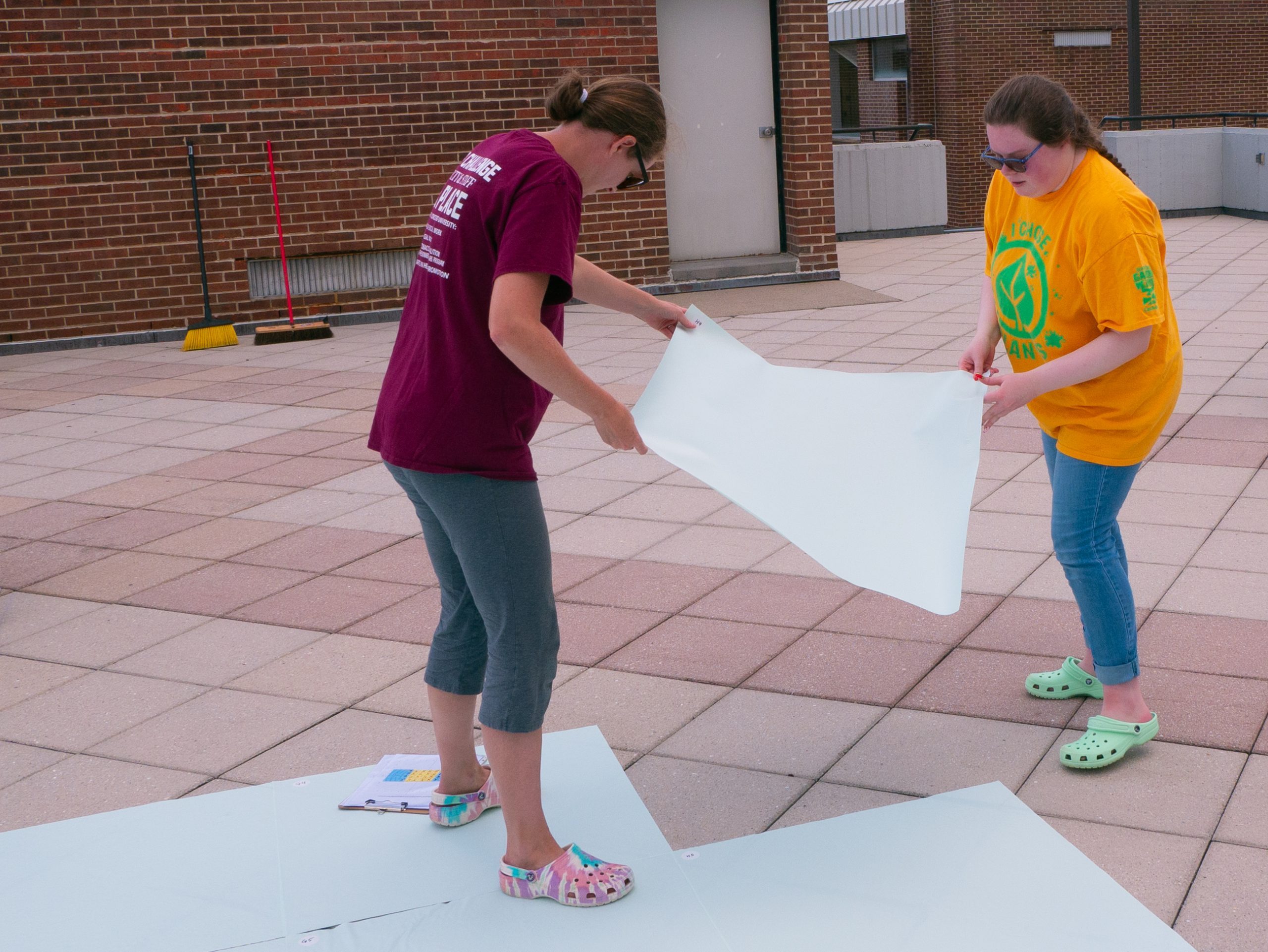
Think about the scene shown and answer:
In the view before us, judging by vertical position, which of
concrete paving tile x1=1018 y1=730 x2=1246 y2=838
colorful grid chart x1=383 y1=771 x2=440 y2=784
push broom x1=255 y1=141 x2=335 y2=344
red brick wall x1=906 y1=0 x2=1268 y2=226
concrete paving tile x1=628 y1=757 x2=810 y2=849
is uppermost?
red brick wall x1=906 y1=0 x2=1268 y2=226

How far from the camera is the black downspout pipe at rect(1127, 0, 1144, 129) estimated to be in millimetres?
19047

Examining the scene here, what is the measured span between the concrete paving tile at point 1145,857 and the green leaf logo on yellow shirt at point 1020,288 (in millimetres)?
1207

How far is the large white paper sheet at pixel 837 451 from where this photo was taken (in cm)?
279

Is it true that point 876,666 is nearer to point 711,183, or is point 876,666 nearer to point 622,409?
point 622,409

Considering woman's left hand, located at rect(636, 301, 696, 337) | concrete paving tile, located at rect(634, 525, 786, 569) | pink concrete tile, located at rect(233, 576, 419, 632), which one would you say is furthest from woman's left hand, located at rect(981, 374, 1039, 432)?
pink concrete tile, located at rect(233, 576, 419, 632)

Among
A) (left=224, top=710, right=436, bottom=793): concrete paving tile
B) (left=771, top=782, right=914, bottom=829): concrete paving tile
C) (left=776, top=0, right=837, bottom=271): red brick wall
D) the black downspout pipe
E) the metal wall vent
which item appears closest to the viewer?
(left=771, top=782, right=914, bottom=829): concrete paving tile

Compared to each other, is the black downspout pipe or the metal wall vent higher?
the black downspout pipe

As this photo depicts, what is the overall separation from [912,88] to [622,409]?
26.9m

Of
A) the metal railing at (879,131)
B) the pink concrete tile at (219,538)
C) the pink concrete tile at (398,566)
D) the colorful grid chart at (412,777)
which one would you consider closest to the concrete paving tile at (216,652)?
the pink concrete tile at (398,566)

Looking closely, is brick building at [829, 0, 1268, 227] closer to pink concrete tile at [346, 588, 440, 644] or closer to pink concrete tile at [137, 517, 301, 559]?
pink concrete tile at [137, 517, 301, 559]

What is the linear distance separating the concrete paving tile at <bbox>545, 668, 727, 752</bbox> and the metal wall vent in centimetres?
821

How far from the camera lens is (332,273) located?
1184cm

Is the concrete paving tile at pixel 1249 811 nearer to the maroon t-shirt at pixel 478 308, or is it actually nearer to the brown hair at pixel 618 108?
the maroon t-shirt at pixel 478 308

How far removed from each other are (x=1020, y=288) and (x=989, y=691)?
1227 mm
